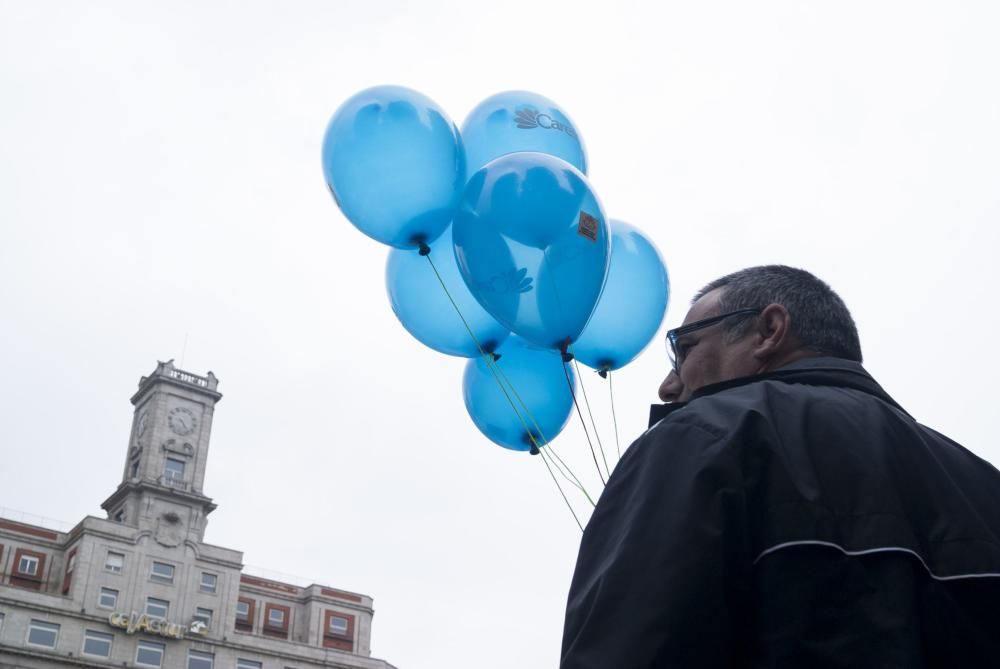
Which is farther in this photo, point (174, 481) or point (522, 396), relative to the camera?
point (174, 481)

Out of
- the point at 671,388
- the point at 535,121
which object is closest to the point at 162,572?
the point at 535,121

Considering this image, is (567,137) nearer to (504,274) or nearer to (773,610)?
(504,274)

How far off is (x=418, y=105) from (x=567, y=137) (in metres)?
1.05

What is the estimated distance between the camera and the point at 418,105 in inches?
218

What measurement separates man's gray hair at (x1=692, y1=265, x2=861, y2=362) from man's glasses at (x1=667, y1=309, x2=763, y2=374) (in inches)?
0.5

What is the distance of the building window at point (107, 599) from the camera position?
42.3 m

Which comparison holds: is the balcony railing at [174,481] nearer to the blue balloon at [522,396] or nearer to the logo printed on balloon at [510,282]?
the blue balloon at [522,396]

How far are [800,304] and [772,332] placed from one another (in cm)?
9

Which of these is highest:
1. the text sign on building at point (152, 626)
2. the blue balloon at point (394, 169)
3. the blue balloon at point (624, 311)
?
the text sign on building at point (152, 626)

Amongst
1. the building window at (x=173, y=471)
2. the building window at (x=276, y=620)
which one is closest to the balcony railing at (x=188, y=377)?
the building window at (x=173, y=471)

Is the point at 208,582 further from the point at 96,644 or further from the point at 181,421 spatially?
the point at 181,421

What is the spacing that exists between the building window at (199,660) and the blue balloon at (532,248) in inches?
1713

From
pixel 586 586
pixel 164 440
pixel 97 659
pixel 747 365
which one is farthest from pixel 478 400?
pixel 164 440

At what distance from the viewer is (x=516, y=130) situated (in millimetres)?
5859
